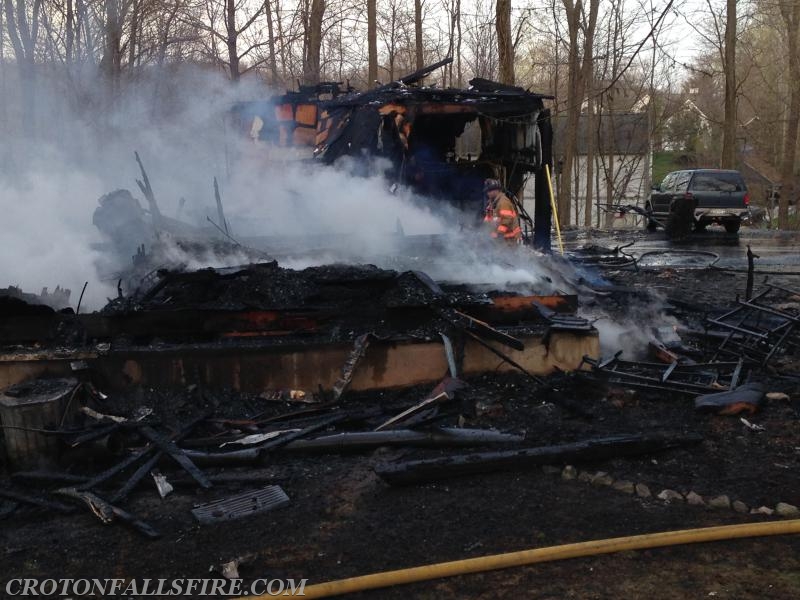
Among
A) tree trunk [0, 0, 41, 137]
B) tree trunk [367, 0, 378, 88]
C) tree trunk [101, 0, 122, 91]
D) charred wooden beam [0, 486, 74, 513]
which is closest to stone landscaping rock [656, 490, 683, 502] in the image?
charred wooden beam [0, 486, 74, 513]

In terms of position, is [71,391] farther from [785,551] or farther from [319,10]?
[319,10]

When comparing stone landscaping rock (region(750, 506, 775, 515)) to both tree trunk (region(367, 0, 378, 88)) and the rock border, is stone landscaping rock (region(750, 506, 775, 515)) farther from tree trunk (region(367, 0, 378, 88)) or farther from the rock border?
tree trunk (region(367, 0, 378, 88))

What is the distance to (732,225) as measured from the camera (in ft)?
65.9

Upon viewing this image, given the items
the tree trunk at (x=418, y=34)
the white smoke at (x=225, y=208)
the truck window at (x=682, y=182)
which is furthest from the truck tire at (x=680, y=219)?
the tree trunk at (x=418, y=34)

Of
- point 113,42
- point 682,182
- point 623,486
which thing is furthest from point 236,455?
point 682,182

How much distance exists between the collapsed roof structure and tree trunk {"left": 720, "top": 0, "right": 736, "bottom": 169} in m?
14.1

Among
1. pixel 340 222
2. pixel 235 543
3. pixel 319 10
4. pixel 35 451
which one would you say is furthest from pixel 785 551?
pixel 319 10

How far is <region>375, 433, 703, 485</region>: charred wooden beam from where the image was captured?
4.29 meters

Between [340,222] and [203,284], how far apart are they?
3062mm

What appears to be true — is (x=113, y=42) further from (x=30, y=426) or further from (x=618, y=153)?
(x=618, y=153)

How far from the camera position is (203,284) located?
6461 mm

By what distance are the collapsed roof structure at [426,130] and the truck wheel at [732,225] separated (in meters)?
9.47

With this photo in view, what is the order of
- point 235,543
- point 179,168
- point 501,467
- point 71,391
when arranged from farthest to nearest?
point 179,168 → point 71,391 → point 501,467 → point 235,543

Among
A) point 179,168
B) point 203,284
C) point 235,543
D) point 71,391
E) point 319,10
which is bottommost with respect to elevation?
point 235,543
